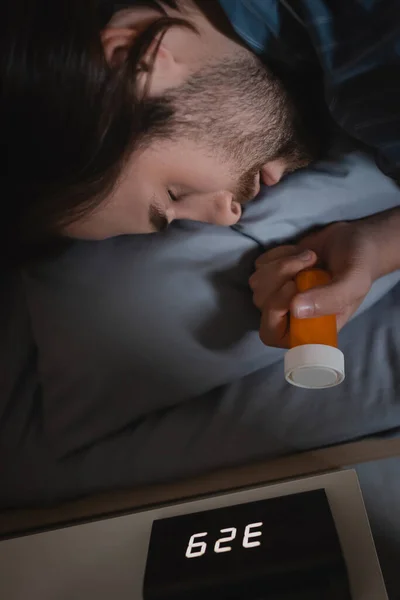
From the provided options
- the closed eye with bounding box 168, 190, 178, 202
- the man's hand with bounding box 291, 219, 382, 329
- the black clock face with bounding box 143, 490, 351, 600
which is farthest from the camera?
the closed eye with bounding box 168, 190, 178, 202

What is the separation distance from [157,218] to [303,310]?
0.23 m

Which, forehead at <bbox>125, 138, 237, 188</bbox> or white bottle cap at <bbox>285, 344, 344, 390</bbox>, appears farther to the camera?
forehead at <bbox>125, 138, 237, 188</bbox>

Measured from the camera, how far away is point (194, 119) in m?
0.69

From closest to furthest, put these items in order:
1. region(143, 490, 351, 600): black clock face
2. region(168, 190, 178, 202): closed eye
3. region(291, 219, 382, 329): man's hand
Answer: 1. region(143, 490, 351, 600): black clock face
2. region(291, 219, 382, 329): man's hand
3. region(168, 190, 178, 202): closed eye

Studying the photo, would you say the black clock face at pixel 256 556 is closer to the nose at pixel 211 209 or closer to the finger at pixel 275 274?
the finger at pixel 275 274

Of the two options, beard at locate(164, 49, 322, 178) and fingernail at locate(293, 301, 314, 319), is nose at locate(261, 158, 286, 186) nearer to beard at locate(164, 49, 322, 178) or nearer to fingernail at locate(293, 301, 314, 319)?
beard at locate(164, 49, 322, 178)

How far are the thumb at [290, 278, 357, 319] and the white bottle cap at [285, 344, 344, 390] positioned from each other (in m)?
0.05

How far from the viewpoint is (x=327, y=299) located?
62 centimetres

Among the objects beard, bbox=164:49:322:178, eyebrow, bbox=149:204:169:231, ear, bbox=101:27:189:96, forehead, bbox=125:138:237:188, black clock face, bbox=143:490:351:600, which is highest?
ear, bbox=101:27:189:96

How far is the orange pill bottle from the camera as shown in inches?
22.3

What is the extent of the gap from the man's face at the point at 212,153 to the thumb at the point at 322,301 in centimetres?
17

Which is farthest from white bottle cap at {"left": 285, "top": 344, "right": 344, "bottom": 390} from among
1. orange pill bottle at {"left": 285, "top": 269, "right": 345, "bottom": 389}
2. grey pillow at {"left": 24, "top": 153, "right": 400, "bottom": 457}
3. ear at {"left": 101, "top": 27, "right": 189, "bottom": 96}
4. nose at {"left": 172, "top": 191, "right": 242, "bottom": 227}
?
ear at {"left": 101, "top": 27, "right": 189, "bottom": 96}

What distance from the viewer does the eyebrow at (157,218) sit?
724 mm

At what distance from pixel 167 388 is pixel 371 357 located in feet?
0.80
